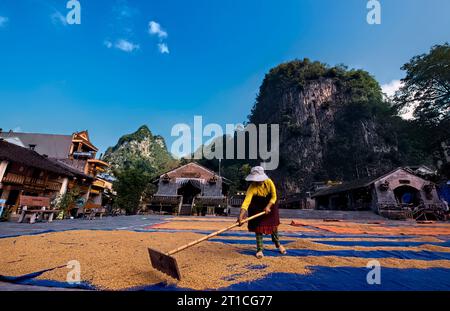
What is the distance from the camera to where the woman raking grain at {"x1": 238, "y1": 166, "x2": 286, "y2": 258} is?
3193mm

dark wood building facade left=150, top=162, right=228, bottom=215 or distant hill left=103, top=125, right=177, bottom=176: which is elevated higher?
distant hill left=103, top=125, right=177, bottom=176

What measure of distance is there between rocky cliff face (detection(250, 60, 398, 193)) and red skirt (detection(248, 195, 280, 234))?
98.1ft

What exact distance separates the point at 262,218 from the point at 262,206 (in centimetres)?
20

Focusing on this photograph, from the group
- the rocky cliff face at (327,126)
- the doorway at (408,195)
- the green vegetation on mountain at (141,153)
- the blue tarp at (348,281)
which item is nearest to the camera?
the blue tarp at (348,281)

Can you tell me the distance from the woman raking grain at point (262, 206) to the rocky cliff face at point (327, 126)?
2990 centimetres

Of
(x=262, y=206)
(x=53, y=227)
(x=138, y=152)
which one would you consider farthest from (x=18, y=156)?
(x=138, y=152)

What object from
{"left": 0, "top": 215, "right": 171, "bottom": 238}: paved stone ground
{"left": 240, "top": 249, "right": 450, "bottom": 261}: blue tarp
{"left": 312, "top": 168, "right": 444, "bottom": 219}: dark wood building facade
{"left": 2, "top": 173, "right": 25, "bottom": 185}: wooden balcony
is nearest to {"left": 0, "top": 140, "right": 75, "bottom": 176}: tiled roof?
{"left": 2, "top": 173, "right": 25, "bottom": 185}: wooden balcony

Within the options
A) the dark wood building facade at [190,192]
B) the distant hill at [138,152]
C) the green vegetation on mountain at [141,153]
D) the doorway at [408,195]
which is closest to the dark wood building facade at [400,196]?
the doorway at [408,195]

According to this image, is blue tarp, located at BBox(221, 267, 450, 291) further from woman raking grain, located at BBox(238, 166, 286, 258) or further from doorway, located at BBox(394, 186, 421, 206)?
doorway, located at BBox(394, 186, 421, 206)

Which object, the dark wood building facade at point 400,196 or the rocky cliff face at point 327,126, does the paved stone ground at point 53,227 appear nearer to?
the dark wood building facade at point 400,196

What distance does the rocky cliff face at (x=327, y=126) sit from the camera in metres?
31.6

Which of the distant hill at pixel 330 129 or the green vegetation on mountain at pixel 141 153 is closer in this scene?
the distant hill at pixel 330 129

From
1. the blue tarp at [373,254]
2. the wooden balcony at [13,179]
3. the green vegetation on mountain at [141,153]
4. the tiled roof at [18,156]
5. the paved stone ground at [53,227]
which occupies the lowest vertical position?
the paved stone ground at [53,227]
